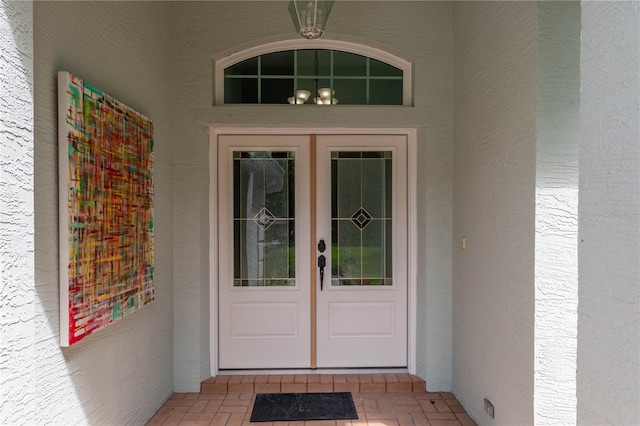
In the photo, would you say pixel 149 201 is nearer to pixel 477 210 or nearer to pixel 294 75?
pixel 294 75

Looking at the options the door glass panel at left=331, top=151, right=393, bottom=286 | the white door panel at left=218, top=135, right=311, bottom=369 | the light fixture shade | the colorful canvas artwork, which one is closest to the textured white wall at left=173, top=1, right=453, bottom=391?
the white door panel at left=218, top=135, right=311, bottom=369

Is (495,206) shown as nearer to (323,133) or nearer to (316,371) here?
(323,133)

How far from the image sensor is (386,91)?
11.5 feet

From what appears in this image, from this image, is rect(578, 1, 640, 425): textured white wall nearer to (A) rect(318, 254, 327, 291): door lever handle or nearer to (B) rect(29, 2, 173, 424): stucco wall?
(B) rect(29, 2, 173, 424): stucco wall

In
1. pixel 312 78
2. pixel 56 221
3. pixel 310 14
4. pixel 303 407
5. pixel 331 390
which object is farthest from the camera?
pixel 312 78

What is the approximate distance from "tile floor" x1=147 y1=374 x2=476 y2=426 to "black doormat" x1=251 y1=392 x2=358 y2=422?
52 mm

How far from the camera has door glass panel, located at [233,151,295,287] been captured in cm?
358

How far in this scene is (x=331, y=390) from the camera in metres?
3.29

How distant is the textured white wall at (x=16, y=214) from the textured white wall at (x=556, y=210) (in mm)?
2341

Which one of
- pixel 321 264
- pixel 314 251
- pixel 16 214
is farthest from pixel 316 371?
pixel 16 214

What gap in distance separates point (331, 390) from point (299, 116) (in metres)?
2.30

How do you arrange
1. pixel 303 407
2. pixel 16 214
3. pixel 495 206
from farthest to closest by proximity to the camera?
pixel 303 407
pixel 495 206
pixel 16 214

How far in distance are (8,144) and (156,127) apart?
5.58 ft

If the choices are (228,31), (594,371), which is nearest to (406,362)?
(594,371)
